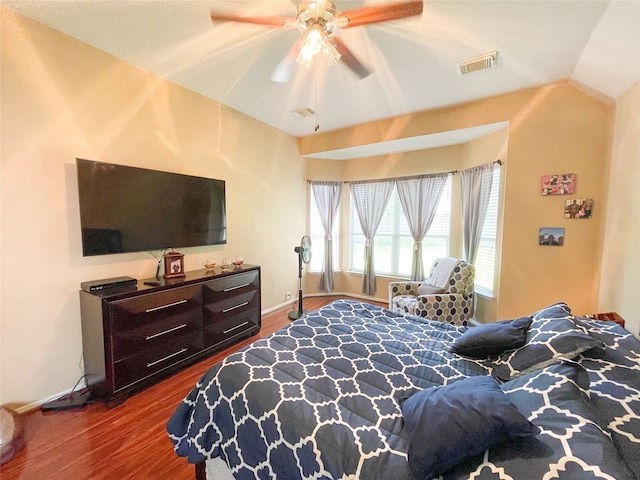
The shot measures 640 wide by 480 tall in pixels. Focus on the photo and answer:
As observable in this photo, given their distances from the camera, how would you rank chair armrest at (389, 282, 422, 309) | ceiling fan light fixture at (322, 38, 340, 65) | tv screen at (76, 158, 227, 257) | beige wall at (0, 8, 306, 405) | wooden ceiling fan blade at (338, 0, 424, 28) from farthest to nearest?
chair armrest at (389, 282, 422, 309)
tv screen at (76, 158, 227, 257)
beige wall at (0, 8, 306, 405)
ceiling fan light fixture at (322, 38, 340, 65)
wooden ceiling fan blade at (338, 0, 424, 28)

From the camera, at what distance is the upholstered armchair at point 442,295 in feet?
9.70

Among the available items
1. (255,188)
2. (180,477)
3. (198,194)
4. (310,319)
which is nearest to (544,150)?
(310,319)

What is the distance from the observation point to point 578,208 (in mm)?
2615

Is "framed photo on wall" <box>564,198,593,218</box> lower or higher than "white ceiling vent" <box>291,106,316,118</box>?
lower

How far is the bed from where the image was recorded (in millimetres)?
803

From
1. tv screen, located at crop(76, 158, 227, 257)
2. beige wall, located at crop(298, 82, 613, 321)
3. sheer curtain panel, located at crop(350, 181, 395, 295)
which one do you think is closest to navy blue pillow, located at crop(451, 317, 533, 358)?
beige wall, located at crop(298, 82, 613, 321)

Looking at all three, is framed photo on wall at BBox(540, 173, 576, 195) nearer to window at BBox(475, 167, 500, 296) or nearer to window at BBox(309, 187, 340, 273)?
window at BBox(475, 167, 500, 296)

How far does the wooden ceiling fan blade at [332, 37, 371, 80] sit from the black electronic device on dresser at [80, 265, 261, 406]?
2.27 metres

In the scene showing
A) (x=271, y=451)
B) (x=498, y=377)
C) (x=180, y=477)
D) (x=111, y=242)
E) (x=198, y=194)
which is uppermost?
(x=198, y=194)

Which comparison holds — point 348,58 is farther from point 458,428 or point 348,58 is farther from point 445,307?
point 445,307

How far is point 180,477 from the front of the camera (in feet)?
4.83

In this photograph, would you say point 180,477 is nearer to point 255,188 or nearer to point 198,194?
point 198,194

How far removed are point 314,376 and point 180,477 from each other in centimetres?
101

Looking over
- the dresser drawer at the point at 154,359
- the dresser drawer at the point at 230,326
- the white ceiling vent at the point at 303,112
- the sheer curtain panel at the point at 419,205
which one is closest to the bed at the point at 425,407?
the dresser drawer at the point at 154,359
